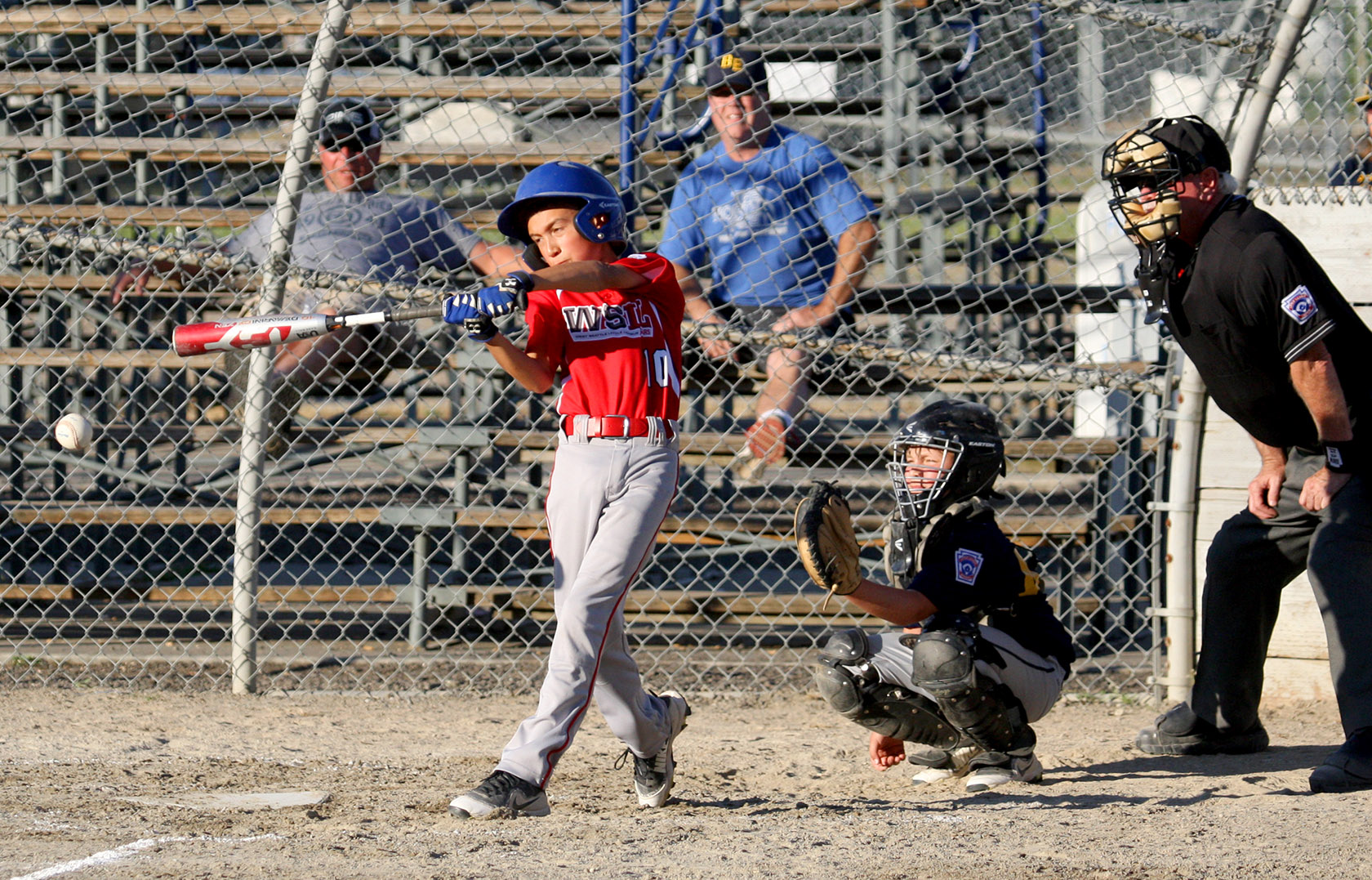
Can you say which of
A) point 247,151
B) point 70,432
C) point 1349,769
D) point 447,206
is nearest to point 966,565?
point 1349,769

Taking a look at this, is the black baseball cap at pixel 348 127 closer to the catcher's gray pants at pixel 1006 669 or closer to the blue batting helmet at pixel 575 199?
the blue batting helmet at pixel 575 199

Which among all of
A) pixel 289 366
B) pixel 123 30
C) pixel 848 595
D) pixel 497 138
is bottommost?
pixel 848 595

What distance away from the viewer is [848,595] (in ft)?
10.5

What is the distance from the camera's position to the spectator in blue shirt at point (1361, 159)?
4809 mm

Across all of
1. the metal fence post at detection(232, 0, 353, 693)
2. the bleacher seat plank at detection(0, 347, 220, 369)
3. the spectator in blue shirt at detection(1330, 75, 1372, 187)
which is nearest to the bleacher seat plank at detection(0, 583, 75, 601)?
the bleacher seat plank at detection(0, 347, 220, 369)

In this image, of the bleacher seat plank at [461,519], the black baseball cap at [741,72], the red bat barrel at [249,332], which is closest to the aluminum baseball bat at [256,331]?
the red bat barrel at [249,332]

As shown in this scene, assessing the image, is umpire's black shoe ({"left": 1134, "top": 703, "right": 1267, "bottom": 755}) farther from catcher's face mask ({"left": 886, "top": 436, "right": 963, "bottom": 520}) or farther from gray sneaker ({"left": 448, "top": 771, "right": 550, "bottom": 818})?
gray sneaker ({"left": 448, "top": 771, "right": 550, "bottom": 818})

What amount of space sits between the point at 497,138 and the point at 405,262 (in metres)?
2.45

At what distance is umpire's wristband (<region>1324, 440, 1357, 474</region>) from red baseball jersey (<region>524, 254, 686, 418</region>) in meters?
1.66

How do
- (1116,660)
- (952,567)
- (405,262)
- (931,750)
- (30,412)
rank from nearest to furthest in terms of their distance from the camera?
1. (952,567)
2. (931,750)
3. (1116,660)
4. (405,262)
5. (30,412)

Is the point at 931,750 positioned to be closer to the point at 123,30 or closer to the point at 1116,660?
the point at 1116,660

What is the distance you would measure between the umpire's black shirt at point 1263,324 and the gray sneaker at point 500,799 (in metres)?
2.04

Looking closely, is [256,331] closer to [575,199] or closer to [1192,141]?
[575,199]

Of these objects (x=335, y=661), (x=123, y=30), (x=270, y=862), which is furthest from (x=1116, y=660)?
(x=123, y=30)
